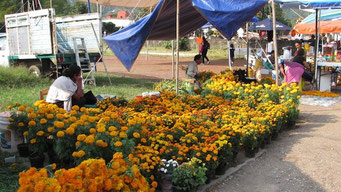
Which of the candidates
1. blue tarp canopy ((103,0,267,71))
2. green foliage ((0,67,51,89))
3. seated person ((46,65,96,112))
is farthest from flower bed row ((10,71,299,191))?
green foliage ((0,67,51,89))

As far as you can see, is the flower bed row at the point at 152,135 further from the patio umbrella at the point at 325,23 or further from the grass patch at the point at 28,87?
the patio umbrella at the point at 325,23

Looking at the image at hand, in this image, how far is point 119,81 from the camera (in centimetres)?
1383

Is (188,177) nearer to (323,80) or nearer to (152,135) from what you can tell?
(152,135)

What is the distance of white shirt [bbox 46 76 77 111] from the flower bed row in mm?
686

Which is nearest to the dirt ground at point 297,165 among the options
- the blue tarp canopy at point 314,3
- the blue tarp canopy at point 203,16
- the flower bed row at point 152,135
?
the flower bed row at point 152,135

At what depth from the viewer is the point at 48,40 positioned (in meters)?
12.1

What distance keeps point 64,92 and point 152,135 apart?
7.14ft

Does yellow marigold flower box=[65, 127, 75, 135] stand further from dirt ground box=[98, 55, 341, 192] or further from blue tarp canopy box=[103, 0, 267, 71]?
blue tarp canopy box=[103, 0, 267, 71]

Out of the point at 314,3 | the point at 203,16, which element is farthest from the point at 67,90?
the point at 314,3

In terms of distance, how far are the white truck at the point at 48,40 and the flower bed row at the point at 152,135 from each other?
619 centimetres

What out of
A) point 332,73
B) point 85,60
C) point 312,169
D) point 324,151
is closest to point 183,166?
point 312,169

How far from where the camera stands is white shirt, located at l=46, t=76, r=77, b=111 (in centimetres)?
606

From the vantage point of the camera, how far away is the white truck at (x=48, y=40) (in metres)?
12.1

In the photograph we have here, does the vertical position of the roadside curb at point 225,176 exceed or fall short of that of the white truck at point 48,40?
it falls short
